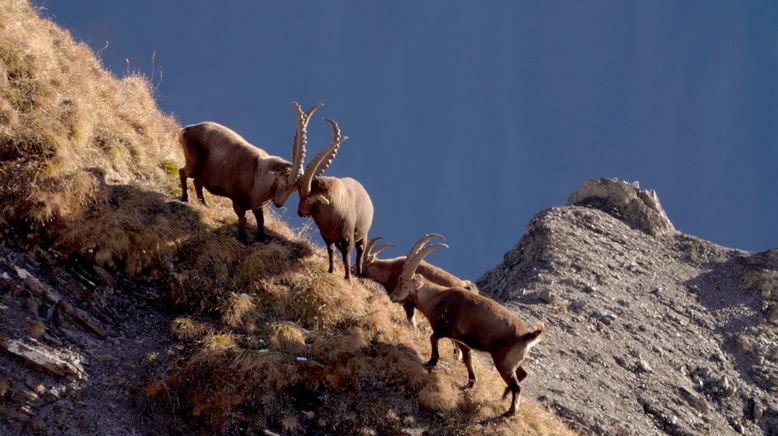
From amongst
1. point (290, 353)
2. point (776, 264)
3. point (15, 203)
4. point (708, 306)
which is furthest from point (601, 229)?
point (15, 203)

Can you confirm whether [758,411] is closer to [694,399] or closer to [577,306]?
[694,399]

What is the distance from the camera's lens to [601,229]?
3219 cm

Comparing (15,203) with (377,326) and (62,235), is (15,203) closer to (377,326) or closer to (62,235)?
(62,235)

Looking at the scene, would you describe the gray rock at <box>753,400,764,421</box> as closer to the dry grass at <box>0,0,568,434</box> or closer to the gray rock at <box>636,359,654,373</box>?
the gray rock at <box>636,359,654,373</box>

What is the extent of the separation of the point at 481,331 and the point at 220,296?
15.2 feet

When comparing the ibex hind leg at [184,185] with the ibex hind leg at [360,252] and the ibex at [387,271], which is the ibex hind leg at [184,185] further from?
the ibex at [387,271]

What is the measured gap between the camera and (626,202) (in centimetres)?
3534

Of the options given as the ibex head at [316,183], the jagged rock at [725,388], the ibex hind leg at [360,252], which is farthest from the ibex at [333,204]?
the jagged rock at [725,388]

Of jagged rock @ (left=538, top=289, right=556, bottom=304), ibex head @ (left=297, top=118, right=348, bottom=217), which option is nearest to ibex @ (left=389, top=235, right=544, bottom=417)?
ibex head @ (left=297, top=118, right=348, bottom=217)

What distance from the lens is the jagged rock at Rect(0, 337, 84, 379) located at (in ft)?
34.7

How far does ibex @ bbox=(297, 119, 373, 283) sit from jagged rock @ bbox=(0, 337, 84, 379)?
503cm

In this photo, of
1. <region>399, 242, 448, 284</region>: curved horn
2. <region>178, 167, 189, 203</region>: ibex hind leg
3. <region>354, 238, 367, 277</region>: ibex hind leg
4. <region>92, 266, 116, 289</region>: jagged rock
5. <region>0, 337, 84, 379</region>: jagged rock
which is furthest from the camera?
<region>354, 238, 367, 277</region>: ibex hind leg

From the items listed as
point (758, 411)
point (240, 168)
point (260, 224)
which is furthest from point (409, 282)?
point (758, 411)

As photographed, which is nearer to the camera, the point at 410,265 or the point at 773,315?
the point at 410,265
